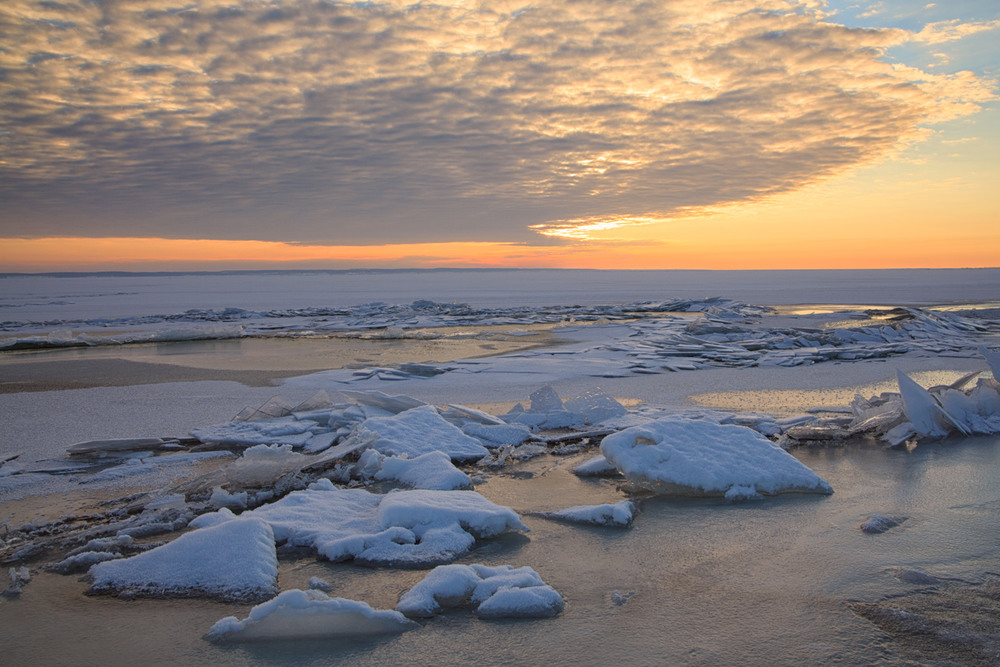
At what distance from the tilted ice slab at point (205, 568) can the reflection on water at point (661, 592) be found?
8 cm

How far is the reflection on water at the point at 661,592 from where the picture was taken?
75.4 inches

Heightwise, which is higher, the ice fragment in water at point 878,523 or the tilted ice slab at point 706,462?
the tilted ice slab at point 706,462

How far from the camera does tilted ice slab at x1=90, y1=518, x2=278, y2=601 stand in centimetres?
233

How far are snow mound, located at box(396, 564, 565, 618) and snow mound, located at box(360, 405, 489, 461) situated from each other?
5.40 ft

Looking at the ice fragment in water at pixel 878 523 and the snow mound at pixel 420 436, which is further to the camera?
the snow mound at pixel 420 436

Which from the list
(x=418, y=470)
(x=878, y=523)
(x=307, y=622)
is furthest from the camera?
(x=418, y=470)

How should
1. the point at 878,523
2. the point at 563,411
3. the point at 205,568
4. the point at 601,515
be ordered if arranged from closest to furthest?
1. the point at 205,568
2. the point at 878,523
3. the point at 601,515
4. the point at 563,411

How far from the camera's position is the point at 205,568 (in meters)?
2.42

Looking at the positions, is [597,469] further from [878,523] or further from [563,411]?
[878,523]

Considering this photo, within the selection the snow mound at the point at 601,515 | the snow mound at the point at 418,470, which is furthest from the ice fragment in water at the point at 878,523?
the snow mound at the point at 418,470

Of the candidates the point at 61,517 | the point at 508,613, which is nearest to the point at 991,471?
the point at 508,613

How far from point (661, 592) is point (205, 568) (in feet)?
5.74

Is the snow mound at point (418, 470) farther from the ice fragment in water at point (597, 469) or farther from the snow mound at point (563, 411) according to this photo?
the snow mound at point (563, 411)

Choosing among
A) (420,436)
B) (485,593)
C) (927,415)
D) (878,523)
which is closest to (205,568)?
(485,593)
